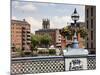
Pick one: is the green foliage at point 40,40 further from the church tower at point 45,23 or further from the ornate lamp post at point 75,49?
the ornate lamp post at point 75,49

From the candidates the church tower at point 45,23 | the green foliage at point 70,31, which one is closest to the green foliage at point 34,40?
the church tower at point 45,23

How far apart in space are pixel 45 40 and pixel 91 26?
0.99 m

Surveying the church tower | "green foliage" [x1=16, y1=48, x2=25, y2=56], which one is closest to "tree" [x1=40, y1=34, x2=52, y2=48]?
the church tower

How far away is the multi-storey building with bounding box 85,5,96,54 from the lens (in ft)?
15.1

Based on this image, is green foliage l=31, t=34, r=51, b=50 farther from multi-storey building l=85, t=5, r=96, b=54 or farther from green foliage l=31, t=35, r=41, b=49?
multi-storey building l=85, t=5, r=96, b=54

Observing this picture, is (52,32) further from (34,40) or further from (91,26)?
(91,26)

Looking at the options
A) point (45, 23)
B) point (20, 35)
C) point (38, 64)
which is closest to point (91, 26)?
point (45, 23)

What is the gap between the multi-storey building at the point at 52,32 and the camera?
4397 mm

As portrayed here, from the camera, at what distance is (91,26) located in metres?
4.61

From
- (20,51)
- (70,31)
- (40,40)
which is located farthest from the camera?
(70,31)

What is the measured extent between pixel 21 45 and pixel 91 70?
1.56 metres

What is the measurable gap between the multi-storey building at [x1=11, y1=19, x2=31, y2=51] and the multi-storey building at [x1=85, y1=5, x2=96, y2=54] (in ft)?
3.97

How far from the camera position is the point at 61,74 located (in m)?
4.50
